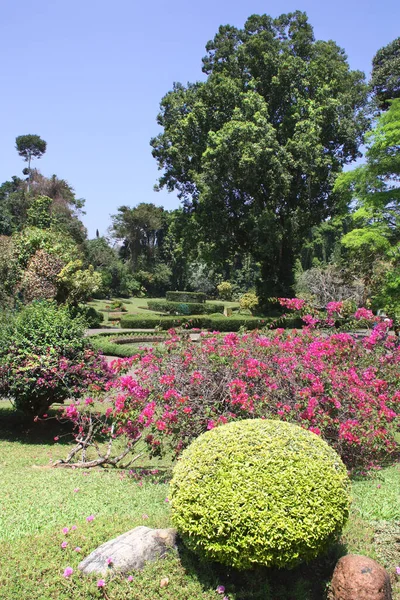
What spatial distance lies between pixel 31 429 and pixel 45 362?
187 cm

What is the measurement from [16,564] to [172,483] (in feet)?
4.00

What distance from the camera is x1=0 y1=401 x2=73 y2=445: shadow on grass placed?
29.1ft

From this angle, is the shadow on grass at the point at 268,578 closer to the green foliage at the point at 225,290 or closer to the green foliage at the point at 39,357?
the green foliage at the point at 39,357

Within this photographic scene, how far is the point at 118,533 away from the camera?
3857mm

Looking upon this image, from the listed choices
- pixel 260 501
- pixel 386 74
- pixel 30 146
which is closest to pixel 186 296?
pixel 386 74

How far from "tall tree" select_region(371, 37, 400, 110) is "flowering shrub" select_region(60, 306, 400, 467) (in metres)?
31.7

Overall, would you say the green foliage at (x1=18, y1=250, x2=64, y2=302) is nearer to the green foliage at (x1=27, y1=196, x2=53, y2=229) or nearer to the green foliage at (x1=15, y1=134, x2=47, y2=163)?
the green foliage at (x1=27, y1=196, x2=53, y2=229)

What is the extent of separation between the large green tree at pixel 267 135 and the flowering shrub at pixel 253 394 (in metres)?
19.6

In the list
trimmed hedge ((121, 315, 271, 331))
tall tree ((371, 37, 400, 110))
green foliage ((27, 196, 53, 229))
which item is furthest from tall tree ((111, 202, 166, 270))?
trimmed hedge ((121, 315, 271, 331))

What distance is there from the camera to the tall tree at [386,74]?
3350cm

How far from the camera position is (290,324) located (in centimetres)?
2592

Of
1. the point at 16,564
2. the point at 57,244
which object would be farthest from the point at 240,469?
the point at 57,244

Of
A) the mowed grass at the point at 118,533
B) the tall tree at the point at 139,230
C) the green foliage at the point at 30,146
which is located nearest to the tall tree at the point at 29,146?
the green foliage at the point at 30,146

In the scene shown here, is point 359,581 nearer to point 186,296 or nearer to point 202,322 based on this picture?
point 202,322
